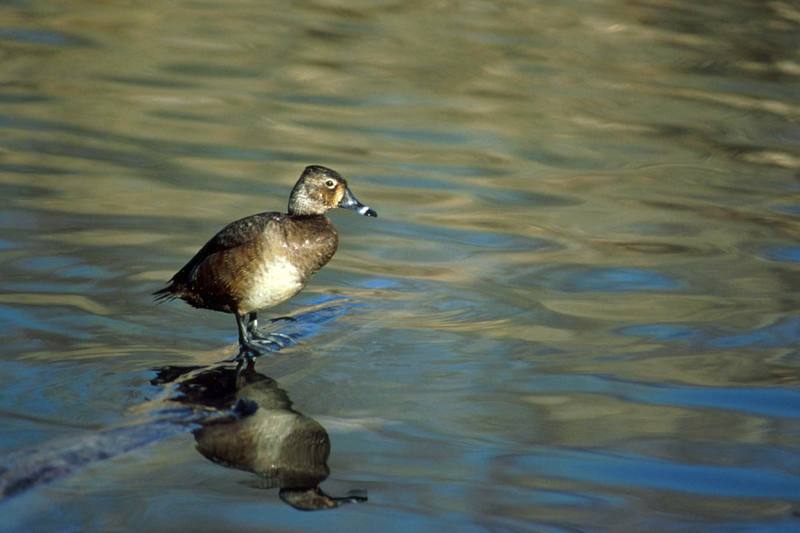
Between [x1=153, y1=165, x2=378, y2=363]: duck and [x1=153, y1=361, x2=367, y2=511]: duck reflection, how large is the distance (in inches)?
14.0

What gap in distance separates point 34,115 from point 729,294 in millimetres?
6272

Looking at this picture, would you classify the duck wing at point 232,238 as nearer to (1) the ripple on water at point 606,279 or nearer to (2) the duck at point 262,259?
(2) the duck at point 262,259

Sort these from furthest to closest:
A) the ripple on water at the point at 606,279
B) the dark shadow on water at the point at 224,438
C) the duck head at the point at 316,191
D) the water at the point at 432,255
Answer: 1. the ripple on water at the point at 606,279
2. the duck head at the point at 316,191
3. the water at the point at 432,255
4. the dark shadow on water at the point at 224,438

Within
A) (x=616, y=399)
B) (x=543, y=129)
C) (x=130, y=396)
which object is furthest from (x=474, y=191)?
(x=130, y=396)

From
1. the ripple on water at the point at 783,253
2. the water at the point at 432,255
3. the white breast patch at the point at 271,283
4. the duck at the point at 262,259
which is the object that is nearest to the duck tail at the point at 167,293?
the duck at the point at 262,259

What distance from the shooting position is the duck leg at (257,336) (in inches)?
277

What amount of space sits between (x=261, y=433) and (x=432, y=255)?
10.5 feet

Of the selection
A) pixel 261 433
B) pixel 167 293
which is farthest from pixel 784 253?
pixel 261 433

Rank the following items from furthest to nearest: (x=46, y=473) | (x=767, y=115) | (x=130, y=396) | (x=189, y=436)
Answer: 1. (x=767, y=115)
2. (x=130, y=396)
3. (x=189, y=436)
4. (x=46, y=473)

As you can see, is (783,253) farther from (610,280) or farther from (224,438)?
(224,438)

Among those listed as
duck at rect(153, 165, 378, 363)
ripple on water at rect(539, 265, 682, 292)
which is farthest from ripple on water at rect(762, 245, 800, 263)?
duck at rect(153, 165, 378, 363)

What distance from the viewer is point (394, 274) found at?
8383 millimetres

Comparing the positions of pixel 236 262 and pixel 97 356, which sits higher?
pixel 236 262

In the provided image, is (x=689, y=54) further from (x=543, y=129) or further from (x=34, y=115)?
(x=34, y=115)
